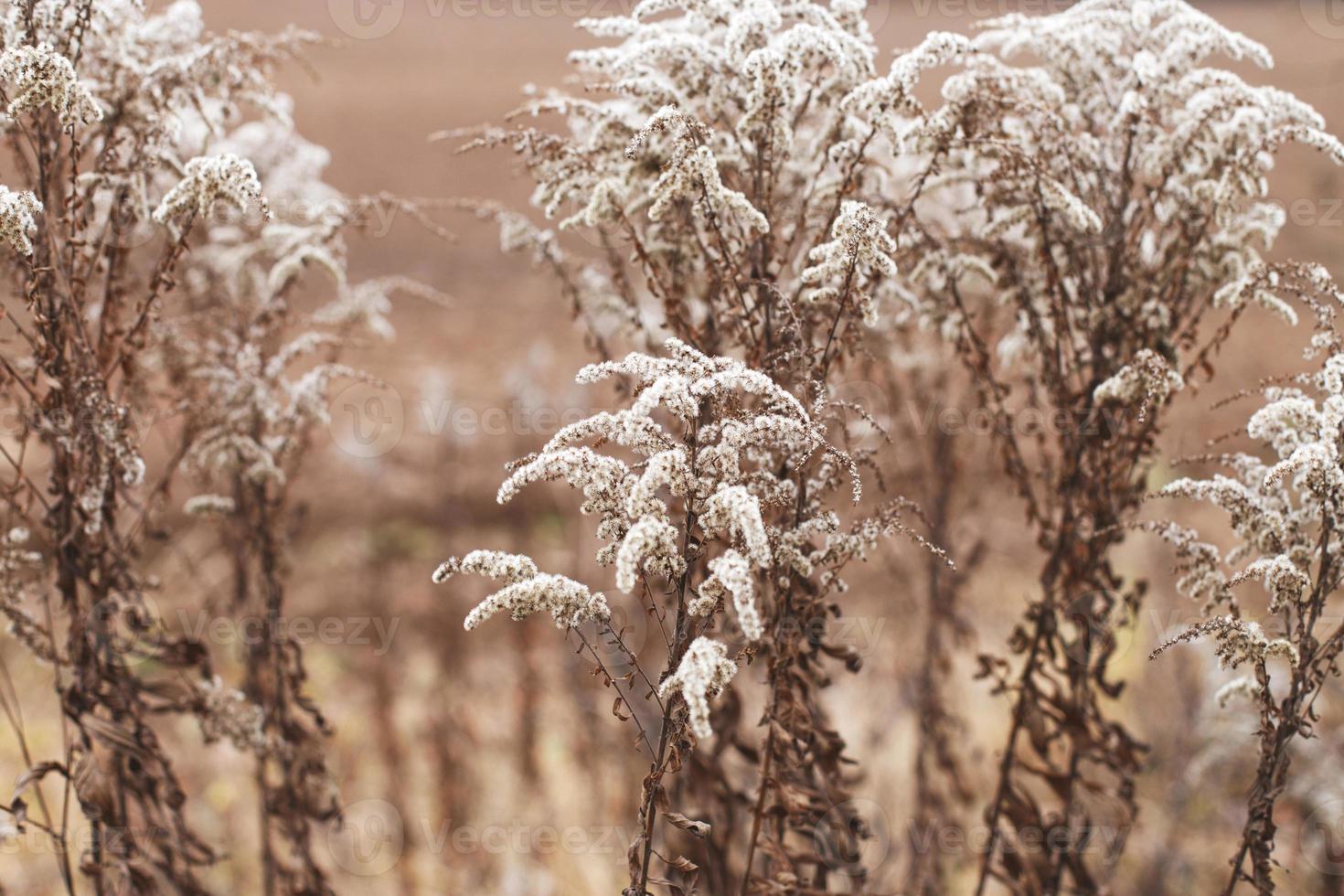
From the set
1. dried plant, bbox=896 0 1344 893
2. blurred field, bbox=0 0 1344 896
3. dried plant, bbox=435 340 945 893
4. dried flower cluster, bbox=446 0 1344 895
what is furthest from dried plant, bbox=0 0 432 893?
dried plant, bbox=896 0 1344 893

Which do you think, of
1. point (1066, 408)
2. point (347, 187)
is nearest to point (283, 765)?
point (1066, 408)

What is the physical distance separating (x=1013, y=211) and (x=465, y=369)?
753cm

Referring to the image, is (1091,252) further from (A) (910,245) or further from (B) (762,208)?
(B) (762,208)

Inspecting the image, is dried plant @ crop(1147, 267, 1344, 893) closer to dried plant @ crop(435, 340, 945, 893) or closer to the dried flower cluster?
the dried flower cluster

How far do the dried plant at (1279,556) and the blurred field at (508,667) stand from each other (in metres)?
0.34

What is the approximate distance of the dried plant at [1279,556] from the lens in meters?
2.00

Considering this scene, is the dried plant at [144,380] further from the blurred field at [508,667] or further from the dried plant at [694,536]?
the dried plant at [694,536]

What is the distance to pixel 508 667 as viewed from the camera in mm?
6652

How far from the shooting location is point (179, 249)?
2.30 metres

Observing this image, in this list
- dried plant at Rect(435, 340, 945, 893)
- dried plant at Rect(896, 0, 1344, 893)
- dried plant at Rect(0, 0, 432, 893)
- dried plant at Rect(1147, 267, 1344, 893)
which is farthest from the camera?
dried plant at Rect(896, 0, 1344, 893)

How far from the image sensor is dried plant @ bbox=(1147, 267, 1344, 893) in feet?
6.56

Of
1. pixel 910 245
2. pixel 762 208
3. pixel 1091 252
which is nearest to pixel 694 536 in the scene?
pixel 762 208

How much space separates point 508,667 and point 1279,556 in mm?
5364

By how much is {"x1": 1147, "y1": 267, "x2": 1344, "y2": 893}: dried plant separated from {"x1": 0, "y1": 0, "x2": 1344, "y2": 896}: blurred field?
338 mm
